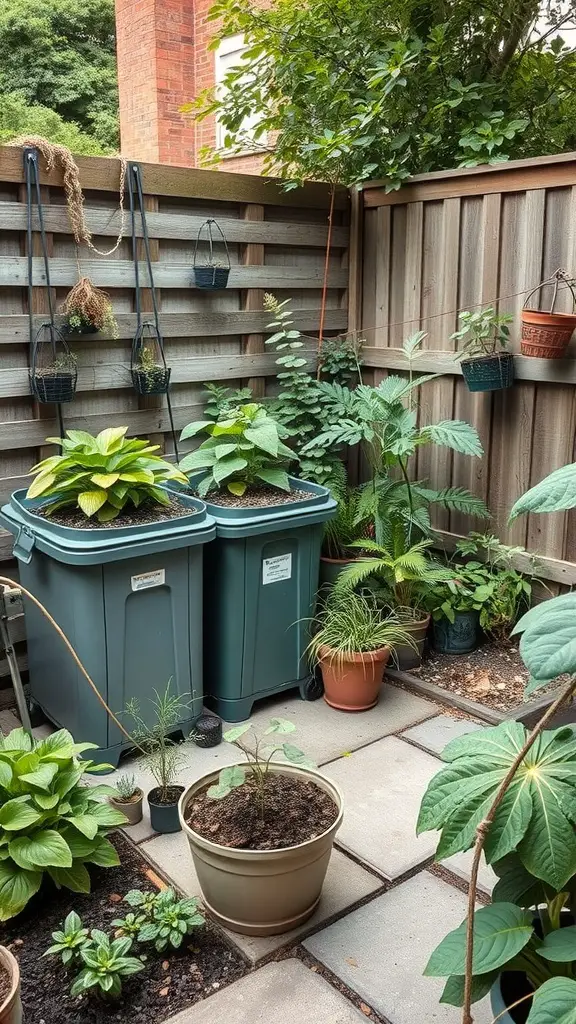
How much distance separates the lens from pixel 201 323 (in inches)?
159

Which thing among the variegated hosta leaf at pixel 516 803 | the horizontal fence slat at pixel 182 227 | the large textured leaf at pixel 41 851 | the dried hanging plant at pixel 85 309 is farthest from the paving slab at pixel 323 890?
the horizontal fence slat at pixel 182 227

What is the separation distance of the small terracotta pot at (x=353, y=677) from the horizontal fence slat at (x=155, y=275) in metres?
1.79

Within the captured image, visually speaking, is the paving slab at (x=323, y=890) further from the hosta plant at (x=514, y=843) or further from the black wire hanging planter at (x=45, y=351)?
the black wire hanging planter at (x=45, y=351)

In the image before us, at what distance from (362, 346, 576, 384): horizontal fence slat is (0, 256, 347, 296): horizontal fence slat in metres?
0.47

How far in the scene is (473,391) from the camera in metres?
3.92

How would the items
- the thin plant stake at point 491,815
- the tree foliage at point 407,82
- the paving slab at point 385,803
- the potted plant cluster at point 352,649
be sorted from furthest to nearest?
the tree foliage at point 407,82, the potted plant cluster at point 352,649, the paving slab at point 385,803, the thin plant stake at point 491,815

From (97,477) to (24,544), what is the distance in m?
0.37

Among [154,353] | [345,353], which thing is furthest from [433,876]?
[345,353]

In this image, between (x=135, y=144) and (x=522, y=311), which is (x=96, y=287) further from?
(x=135, y=144)

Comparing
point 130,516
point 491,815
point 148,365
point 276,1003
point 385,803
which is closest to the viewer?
point 491,815

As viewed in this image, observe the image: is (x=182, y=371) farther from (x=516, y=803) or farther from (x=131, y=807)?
(x=516, y=803)

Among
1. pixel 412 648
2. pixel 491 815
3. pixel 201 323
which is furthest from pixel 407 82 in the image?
pixel 491 815

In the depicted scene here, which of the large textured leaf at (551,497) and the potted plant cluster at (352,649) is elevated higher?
Result: the large textured leaf at (551,497)

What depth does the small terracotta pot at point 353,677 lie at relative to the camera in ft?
11.6
